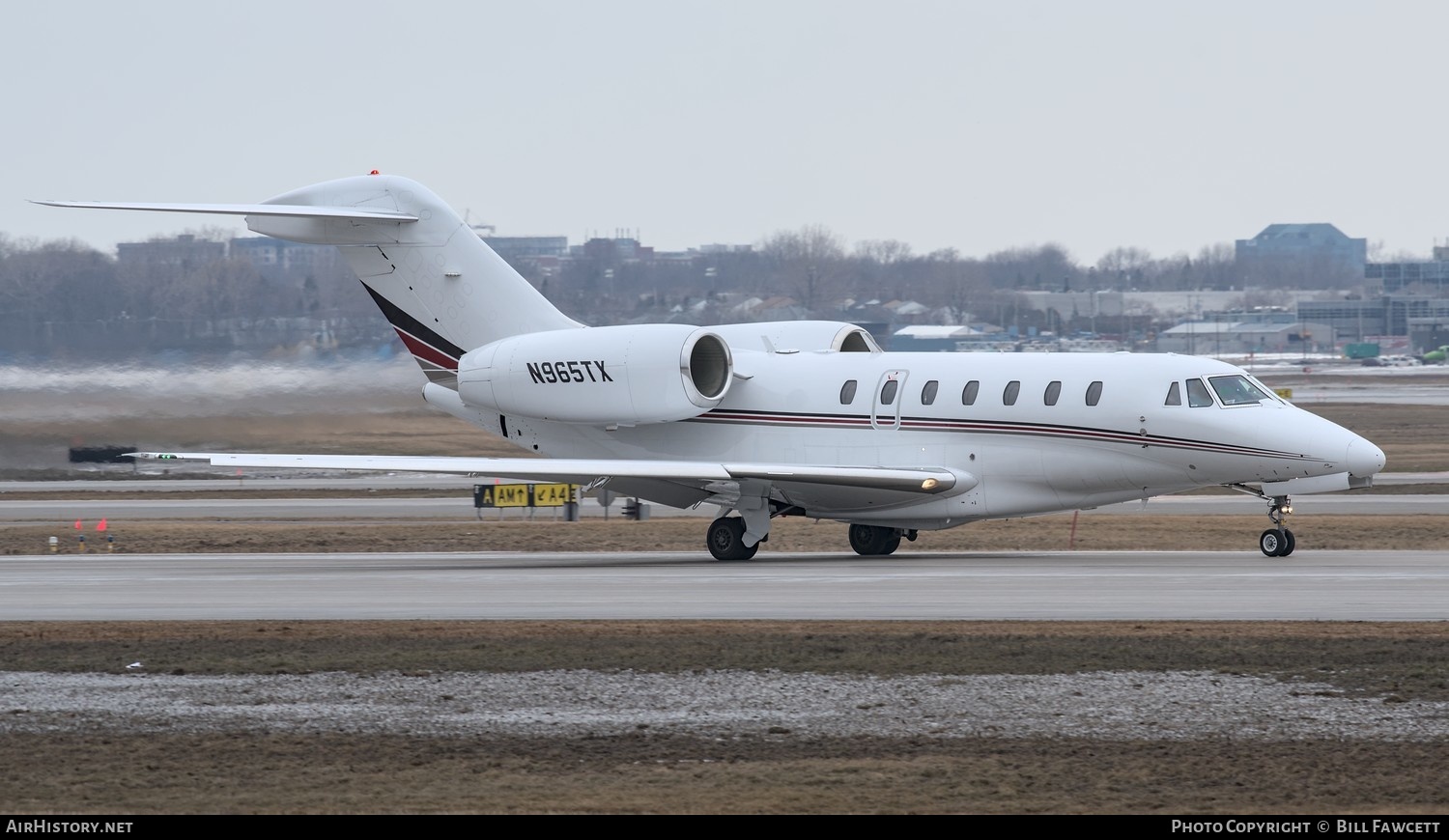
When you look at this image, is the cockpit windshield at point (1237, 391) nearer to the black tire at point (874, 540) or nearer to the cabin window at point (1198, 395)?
the cabin window at point (1198, 395)

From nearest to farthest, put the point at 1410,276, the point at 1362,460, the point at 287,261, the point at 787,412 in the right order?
the point at 1362,460 → the point at 787,412 → the point at 287,261 → the point at 1410,276

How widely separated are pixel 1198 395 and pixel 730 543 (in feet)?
24.0

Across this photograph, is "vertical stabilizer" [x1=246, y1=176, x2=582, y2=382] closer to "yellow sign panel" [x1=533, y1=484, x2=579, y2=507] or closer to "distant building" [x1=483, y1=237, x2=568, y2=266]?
"yellow sign panel" [x1=533, y1=484, x2=579, y2=507]

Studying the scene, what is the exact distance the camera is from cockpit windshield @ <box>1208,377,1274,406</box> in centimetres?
2611

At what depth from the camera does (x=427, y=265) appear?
3119cm

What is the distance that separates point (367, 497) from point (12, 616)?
2905 centimetres

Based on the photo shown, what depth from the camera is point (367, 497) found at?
49.7 metres

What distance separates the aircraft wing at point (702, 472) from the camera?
88.0 feet

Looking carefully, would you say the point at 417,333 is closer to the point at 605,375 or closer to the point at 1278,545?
the point at 605,375

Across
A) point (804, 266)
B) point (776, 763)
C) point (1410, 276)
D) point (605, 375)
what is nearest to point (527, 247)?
point (804, 266)

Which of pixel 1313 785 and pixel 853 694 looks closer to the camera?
pixel 1313 785

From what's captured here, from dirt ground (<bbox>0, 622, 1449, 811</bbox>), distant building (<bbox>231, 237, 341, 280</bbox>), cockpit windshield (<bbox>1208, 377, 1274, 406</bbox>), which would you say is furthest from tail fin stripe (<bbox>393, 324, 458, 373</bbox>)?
distant building (<bbox>231, 237, 341, 280</bbox>)
